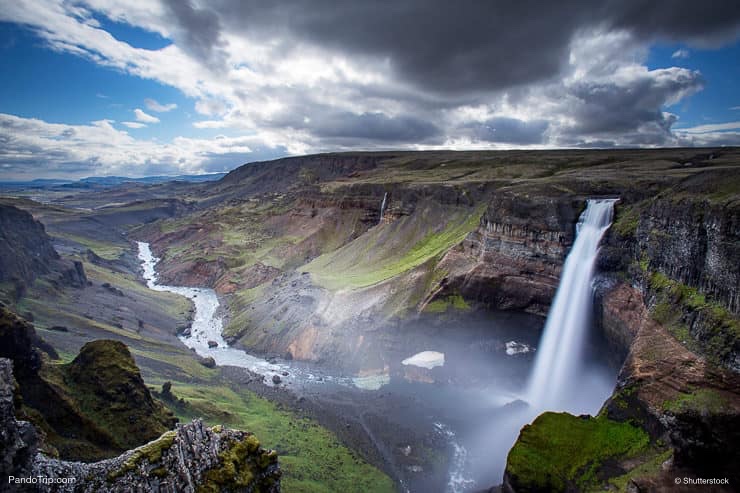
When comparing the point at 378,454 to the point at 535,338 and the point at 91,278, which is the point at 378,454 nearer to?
the point at 535,338

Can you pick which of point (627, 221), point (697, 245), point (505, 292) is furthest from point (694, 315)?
point (505, 292)

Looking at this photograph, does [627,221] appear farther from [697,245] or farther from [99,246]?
[99,246]

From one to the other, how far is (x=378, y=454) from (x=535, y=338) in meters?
25.0

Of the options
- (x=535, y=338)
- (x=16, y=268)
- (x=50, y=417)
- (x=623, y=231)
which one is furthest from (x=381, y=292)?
(x=16, y=268)

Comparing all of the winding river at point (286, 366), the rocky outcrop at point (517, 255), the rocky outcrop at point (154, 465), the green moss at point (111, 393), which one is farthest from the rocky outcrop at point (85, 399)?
the rocky outcrop at point (517, 255)

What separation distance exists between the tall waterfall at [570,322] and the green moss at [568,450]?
14.6m

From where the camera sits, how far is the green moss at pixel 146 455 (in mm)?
14531

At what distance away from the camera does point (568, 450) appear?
26.7 metres

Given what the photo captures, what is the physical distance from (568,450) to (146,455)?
24456 mm

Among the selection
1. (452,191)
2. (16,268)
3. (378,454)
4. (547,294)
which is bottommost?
(378,454)

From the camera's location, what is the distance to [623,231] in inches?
1769

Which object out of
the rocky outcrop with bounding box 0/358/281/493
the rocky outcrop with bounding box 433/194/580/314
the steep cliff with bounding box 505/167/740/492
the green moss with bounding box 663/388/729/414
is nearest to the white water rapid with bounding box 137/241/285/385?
the rocky outcrop with bounding box 433/194/580/314

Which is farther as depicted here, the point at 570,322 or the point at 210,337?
the point at 210,337

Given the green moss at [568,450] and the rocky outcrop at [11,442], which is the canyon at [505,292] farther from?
the rocky outcrop at [11,442]
